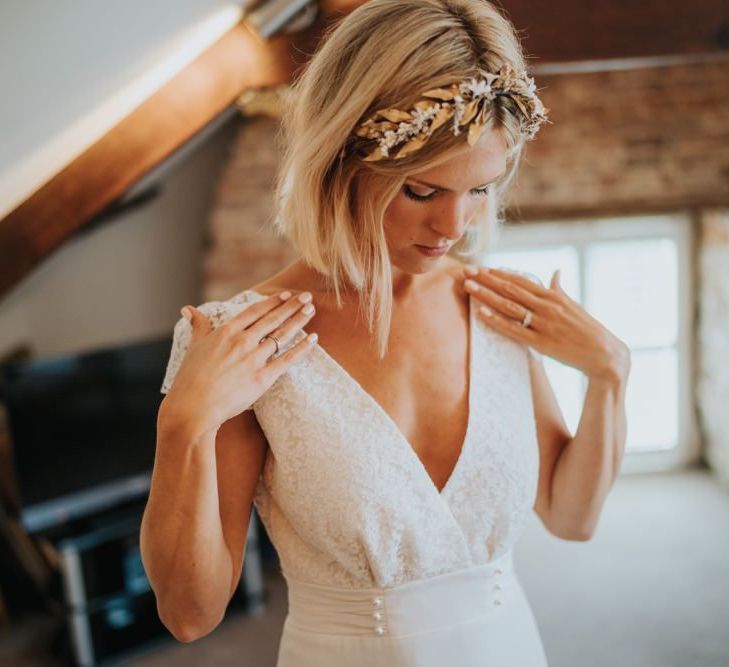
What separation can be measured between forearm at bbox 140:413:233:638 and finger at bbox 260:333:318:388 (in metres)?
0.11

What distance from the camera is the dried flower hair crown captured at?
3.22 ft

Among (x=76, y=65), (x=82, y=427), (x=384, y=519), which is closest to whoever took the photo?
(x=384, y=519)

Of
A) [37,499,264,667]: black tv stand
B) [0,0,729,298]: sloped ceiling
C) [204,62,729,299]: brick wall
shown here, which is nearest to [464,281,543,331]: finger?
A: [0,0,729,298]: sloped ceiling

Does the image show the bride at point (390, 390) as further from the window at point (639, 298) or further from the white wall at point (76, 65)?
the window at point (639, 298)

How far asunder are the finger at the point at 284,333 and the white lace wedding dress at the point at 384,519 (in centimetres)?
7

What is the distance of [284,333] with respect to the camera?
1.10 metres

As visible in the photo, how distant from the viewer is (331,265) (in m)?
1.14

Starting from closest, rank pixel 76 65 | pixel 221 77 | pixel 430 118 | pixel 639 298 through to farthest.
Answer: pixel 430 118
pixel 76 65
pixel 221 77
pixel 639 298

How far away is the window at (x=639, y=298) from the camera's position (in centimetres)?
437

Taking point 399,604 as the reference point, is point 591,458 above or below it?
above

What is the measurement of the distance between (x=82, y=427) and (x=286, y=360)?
2.39 m

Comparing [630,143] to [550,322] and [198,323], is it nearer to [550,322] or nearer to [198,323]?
[550,322]

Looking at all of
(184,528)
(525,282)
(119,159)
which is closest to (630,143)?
(119,159)

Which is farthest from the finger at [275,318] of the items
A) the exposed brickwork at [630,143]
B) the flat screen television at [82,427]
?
the exposed brickwork at [630,143]
